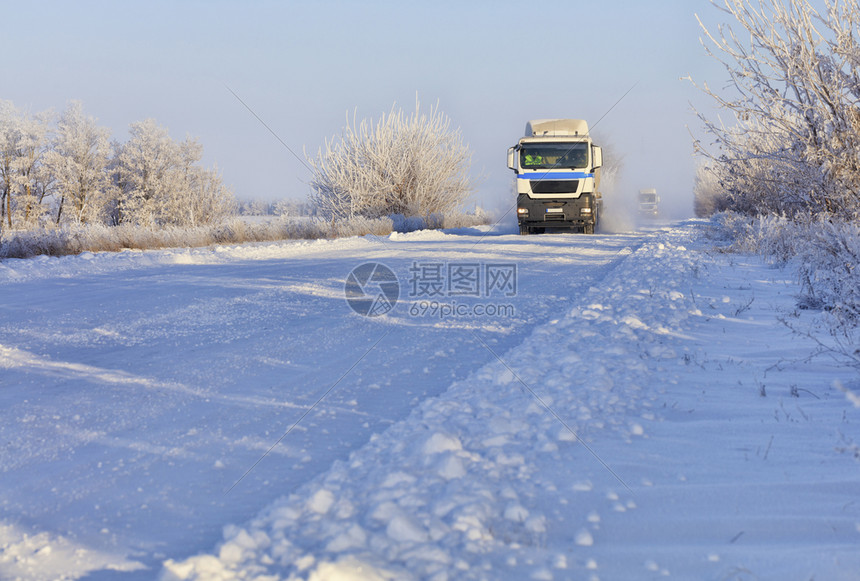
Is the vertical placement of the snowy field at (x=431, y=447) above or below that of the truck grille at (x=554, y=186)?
below

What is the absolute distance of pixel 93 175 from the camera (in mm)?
36750

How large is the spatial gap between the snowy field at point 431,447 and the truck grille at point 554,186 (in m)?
12.4

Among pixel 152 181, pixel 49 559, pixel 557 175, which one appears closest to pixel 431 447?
pixel 49 559


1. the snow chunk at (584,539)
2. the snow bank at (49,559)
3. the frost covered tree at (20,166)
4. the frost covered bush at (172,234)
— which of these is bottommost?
the snow bank at (49,559)

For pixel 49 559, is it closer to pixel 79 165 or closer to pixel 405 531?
pixel 405 531

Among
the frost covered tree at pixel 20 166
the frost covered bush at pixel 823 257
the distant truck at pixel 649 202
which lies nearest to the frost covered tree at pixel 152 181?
the frost covered tree at pixel 20 166

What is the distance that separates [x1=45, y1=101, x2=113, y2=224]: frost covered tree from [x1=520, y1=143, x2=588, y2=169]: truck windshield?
Answer: 2926 centimetres

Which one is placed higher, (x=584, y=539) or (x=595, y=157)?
(x=595, y=157)

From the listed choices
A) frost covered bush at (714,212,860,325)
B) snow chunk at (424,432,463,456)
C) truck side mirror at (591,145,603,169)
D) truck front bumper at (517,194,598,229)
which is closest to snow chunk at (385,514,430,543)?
snow chunk at (424,432,463,456)

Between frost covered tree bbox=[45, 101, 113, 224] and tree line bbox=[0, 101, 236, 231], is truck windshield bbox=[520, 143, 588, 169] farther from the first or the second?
frost covered tree bbox=[45, 101, 113, 224]

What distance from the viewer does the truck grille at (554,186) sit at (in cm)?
1764

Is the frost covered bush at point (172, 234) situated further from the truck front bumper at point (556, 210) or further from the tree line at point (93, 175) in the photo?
the tree line at point (93, 175)

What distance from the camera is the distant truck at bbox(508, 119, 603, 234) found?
17469 mm

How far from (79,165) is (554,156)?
106 ft
